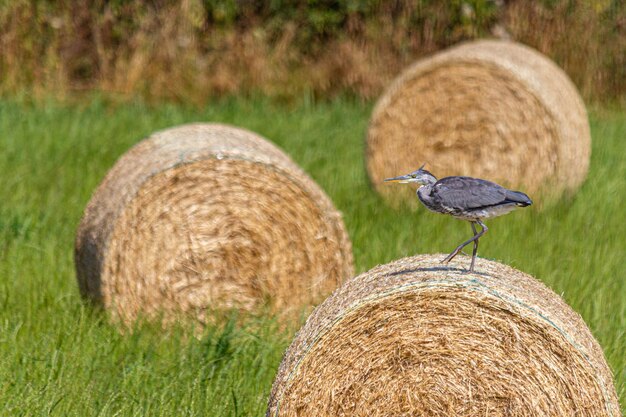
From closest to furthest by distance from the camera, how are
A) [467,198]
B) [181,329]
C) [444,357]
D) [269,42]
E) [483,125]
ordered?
[467,198] < [444,357] < [181,329] < [483,125] < [269,42]

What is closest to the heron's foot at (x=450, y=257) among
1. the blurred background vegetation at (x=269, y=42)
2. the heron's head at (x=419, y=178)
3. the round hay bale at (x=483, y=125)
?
the heron's head at (x=419, y=178)

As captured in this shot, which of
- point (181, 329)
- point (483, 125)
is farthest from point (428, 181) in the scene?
point (483, 125)

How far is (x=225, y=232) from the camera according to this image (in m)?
6.84

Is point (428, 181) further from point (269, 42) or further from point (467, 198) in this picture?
point (269, 42)

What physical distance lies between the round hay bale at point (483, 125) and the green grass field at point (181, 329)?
0.38 m

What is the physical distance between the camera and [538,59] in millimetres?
10445

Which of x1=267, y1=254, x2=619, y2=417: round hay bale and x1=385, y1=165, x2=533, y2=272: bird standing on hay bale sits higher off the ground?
x1=385, y1=165, x2=533, y2=272: bird standing on hay bale

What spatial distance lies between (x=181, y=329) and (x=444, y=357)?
84.2 inches

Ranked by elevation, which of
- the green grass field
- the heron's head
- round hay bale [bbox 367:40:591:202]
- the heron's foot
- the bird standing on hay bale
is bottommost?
the green grass field

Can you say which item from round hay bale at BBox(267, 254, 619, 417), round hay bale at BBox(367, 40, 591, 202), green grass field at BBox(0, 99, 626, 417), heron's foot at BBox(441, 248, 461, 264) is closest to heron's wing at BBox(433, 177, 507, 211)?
heron's foot at BBox(441, 248, 461, 264)

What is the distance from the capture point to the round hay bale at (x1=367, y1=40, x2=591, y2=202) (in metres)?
9.74

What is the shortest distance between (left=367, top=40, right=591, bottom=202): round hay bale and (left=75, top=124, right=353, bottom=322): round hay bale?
2.97 m

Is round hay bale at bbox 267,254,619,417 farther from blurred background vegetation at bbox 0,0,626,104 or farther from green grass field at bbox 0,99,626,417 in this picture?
blurred background vegetation at bbox 0,0,626,104

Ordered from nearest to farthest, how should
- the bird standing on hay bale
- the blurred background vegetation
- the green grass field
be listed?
1. the bird standing on hay bale
2. the green grass field
3. the blurred background vegetation
